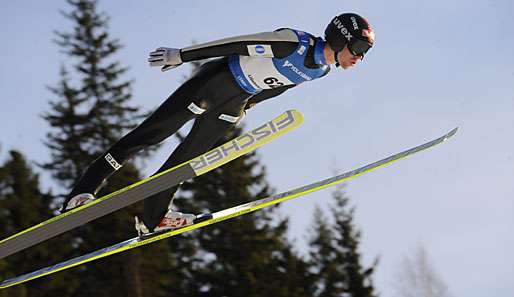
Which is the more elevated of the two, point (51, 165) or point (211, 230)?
point (51, 165)

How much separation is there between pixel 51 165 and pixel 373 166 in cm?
2316

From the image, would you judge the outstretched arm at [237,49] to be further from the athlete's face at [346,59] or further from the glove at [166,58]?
the athlete's face at [346,59]

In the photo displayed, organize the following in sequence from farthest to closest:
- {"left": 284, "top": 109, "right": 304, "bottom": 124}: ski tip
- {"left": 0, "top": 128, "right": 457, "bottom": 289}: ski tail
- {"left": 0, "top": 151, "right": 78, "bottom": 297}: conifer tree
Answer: {"left": 0, "top": 151, "right": 78, "bottom": 297}: conifer tree
{"left": 0, "top": 128, "right": 457, "bottom": 289}: ski tail
{"left": 284, "top": 109, "right": 304, "bottom": 124}: ski tip

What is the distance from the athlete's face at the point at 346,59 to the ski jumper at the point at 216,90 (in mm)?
138

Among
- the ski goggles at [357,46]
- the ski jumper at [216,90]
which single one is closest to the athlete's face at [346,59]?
the ski goggles at [357,46]

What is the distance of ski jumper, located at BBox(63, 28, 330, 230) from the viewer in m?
5.19

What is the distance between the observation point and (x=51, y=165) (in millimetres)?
27438

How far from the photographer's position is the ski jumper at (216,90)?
204 inches

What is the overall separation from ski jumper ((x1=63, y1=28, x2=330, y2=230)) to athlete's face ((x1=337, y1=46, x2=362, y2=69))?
0.14m

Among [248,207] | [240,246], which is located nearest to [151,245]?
[240,246]

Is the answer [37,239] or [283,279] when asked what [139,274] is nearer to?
[283,279]

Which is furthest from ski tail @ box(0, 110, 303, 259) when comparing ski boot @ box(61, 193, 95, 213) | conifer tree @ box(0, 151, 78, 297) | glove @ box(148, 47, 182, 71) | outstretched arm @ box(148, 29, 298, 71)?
conifer tree @ box(0, 151, 78, 297)

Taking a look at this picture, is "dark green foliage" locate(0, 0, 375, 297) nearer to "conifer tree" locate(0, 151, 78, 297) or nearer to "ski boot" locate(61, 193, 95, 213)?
"conifer tree" locate(0, 151, 78, 297)

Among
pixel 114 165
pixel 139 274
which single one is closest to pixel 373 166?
pixel 114 165
